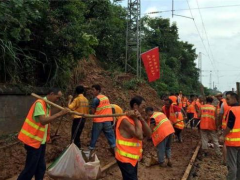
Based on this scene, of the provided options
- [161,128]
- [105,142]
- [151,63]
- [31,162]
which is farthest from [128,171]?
[151,63]

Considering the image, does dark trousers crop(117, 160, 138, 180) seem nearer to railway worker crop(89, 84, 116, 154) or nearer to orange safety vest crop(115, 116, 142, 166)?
orange safety vest crop(115, 116, 142, 166)

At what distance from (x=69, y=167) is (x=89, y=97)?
7883 millimetres

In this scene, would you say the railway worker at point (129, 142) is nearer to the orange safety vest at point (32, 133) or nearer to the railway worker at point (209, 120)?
the orange safety vest at point (32, 133)

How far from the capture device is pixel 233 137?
5.21 m

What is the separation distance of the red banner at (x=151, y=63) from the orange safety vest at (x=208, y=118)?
852cm

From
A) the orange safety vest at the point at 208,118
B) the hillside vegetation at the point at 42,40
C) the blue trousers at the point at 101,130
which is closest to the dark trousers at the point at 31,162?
the blue trousers at the point at 101,130

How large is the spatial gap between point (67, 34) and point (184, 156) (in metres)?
5.49

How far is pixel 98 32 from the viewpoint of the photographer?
1520cm

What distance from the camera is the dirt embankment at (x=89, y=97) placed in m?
6.33

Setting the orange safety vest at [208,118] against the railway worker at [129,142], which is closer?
the railway worker at [129,142]

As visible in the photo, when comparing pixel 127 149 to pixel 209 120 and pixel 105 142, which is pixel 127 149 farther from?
pixel 105 142

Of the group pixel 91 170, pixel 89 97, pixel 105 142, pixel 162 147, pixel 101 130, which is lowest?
pixel 105 142

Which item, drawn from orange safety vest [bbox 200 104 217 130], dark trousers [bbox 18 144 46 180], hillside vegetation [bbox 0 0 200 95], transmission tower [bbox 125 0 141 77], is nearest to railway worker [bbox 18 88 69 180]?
dark trousers [bbox 18 144 46 180]

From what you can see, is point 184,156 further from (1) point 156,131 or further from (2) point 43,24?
(2) point 43,24
